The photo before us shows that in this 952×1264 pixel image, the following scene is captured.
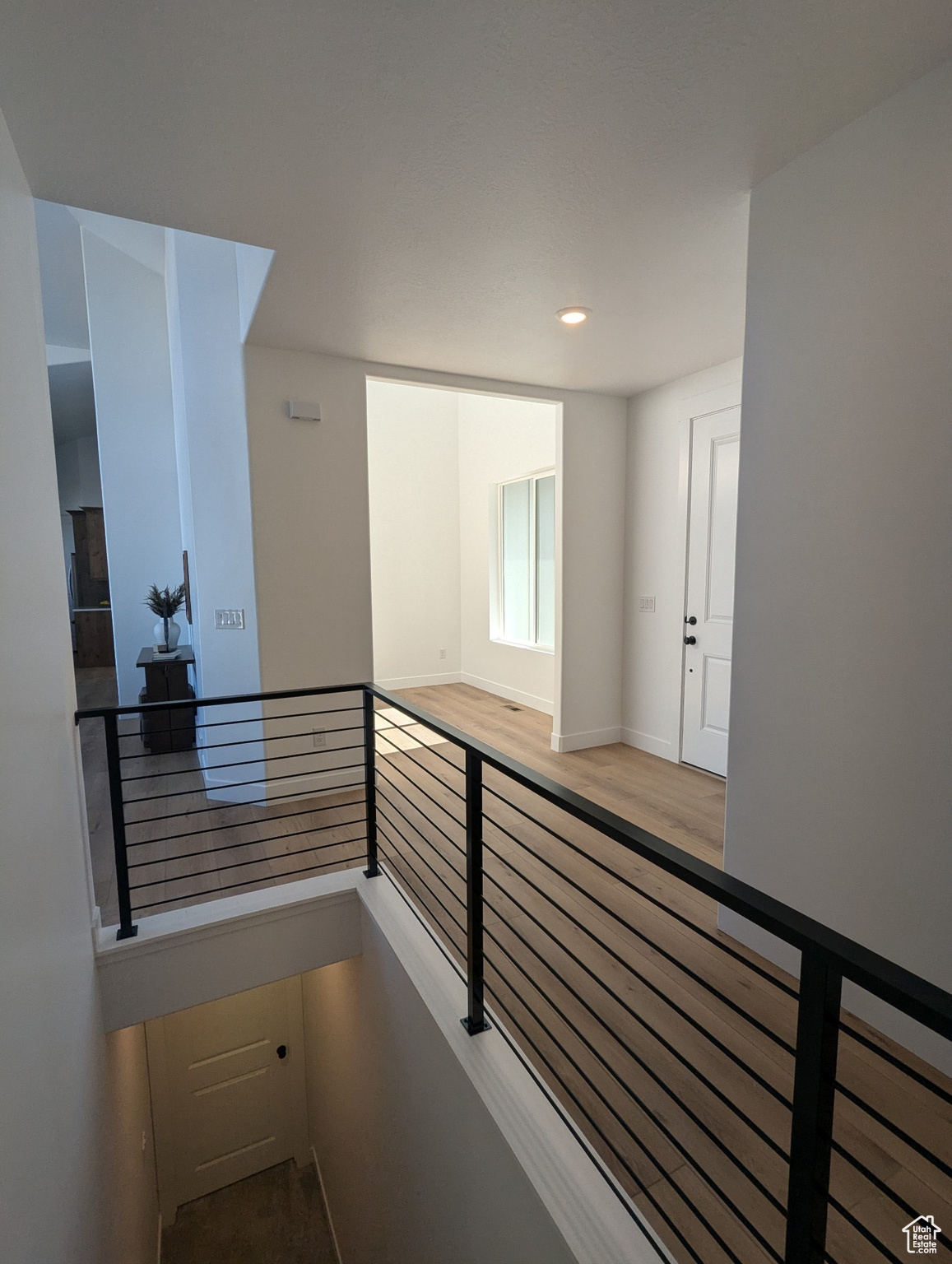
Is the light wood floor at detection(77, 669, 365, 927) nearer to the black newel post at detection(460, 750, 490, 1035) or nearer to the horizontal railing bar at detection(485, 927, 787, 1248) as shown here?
the black newel post at detection(460, 750, 490, 1035)

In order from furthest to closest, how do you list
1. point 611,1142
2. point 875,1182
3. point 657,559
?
point 657,559 < point 611,1142 < point 875,1182

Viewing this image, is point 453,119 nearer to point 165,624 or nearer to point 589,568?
point 589,568

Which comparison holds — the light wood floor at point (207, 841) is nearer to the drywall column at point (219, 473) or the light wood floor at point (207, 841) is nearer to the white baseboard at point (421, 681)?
the drywall column at point (219, 473)

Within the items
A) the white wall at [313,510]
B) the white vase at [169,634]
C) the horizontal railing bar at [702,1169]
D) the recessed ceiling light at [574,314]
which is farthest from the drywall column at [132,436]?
the horizontal railing bar at [702,1169]

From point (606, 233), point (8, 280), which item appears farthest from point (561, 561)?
point (8, 280)

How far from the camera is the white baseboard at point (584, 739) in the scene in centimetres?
455

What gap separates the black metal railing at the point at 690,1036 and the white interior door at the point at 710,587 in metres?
1.42

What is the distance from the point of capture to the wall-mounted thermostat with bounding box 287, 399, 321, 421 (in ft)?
11.4

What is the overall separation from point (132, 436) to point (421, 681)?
3755 mm

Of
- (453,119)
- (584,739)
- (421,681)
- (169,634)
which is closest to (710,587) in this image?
(584,739)

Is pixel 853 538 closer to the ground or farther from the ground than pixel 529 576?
farther from the ground

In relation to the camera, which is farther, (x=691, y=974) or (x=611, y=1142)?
(x=611, y=1142)

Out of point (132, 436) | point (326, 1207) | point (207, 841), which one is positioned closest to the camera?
point (207, 841)

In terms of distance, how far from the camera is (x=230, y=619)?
369cm
